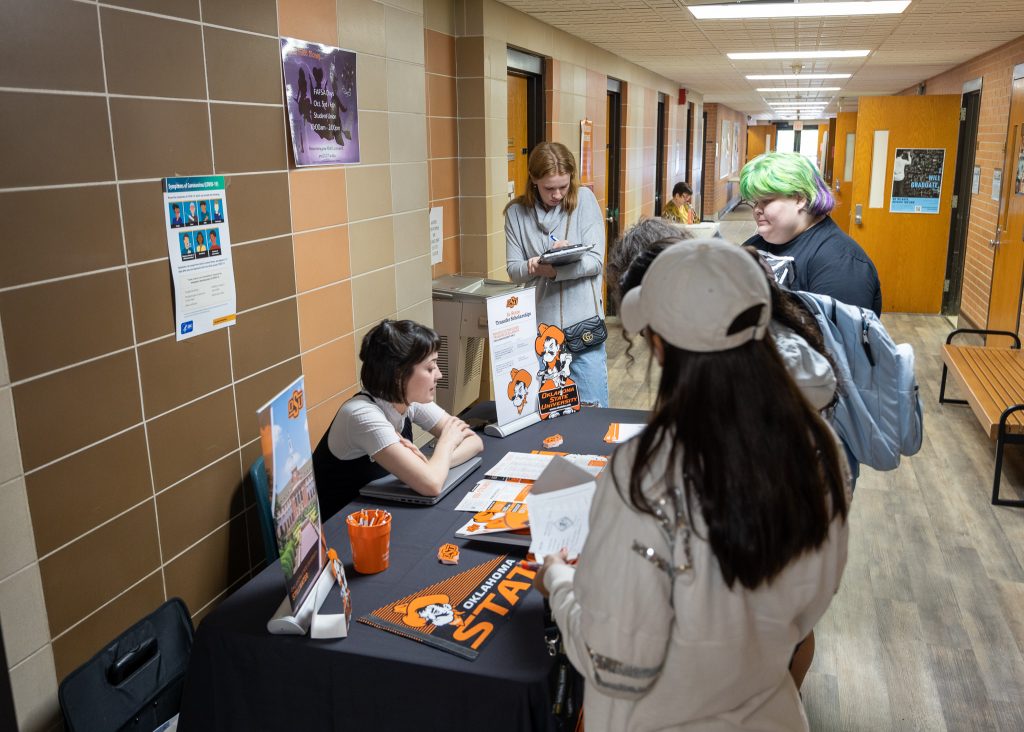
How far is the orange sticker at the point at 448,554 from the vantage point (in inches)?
78.1

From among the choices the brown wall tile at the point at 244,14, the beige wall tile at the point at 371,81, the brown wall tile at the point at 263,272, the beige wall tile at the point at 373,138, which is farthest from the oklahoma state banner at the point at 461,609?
the beige wall tile at the point at 371,81

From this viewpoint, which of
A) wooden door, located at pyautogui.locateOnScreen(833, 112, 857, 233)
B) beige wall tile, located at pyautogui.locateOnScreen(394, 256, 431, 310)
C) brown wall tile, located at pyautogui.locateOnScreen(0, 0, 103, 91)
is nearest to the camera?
brown wall tile, located at pyautogui.locateOnScreen(0, 0, 103, 91)

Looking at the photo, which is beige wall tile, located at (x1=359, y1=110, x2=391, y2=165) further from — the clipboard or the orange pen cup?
the orange pen cup

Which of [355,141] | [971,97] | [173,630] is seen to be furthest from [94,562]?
[971,97]

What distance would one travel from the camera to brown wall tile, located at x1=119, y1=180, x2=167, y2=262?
7.12 feet

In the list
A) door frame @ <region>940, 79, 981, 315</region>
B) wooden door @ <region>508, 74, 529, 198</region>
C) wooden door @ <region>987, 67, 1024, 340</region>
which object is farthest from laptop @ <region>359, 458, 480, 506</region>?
door frame @ <region>940, 79, 981, 315</region>

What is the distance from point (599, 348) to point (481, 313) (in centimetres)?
60

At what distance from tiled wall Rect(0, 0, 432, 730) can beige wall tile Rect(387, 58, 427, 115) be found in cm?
39

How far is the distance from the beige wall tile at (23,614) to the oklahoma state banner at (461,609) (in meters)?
0.81

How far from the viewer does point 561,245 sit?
3.65 meters

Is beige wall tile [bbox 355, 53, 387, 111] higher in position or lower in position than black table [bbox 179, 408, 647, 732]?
higher

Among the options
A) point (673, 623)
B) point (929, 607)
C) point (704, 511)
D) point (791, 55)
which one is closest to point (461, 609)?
point (673, 623)

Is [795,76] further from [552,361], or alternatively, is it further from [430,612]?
[430,612]

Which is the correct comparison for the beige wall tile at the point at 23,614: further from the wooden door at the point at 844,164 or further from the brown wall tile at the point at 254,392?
the wooden door at the point at 844,164
